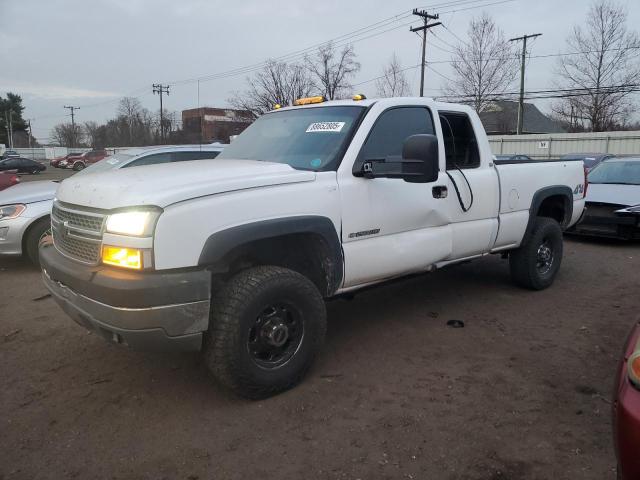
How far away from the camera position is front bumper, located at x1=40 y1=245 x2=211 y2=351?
9.09 ft

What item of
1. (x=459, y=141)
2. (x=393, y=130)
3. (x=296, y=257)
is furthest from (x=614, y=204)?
(x=296, y=257)

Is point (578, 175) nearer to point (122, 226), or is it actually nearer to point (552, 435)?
point (552, 435)

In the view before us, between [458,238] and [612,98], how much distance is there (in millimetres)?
40384

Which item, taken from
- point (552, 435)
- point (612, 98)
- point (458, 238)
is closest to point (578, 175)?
point (458, 238)

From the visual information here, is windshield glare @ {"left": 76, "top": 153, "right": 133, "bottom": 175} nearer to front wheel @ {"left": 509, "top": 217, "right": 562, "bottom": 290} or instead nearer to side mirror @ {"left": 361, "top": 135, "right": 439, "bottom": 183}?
side mirror @ {"left": 361, "top": 135, "right": 439, "bottom": 183}

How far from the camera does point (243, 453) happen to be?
2.80 m

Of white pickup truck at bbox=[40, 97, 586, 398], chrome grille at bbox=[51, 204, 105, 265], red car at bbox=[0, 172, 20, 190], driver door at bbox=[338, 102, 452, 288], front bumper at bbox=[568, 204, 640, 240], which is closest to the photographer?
white pickup truck at bbox=[40, 97, 586, 398]

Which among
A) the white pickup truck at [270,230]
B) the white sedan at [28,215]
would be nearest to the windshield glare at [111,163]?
the white sedan at [28,215]

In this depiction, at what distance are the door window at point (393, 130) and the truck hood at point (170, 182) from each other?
25.2 inches

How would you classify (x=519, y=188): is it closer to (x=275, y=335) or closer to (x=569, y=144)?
(x=275, y=335)

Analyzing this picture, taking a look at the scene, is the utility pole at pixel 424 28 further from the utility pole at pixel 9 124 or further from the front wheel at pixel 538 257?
the utility pole at pixel 9 124

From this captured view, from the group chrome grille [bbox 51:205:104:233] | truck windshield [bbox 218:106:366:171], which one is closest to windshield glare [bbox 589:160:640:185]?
truck windshield [bbox 218:106:366:171]

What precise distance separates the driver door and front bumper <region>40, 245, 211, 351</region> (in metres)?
1.16

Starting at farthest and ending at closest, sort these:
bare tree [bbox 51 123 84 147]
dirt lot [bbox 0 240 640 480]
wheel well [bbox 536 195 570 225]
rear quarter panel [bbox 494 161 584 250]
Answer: bare tree [bbox 51 123 84 147] < wheel well [bbox 536 195 570 225] < rear quarter panel [bbox 494 161 584 250] < dirt lot [bbox 0 240 640 480]
